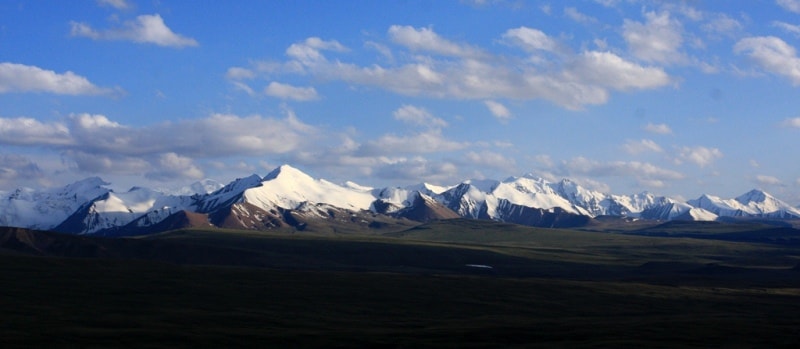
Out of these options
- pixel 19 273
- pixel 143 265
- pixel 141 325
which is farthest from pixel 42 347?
pixel 143 265

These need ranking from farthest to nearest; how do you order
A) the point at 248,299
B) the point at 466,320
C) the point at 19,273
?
the point at 19,273 → the point at 248,299 → the point at 466,320

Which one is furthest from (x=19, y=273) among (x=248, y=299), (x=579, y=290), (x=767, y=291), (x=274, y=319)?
(x=767, y=291)

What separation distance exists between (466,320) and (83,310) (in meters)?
41.5

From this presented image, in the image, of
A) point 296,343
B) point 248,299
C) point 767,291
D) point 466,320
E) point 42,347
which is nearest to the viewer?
point 42,347

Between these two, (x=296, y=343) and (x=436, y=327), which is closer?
(x=296, y=343)

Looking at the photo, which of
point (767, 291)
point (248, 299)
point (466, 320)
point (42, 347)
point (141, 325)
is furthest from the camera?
point (767, 291)

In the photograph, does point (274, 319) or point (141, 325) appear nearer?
point (141, 325)

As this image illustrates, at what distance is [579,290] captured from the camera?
152 meters

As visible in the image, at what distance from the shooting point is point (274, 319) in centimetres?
10888

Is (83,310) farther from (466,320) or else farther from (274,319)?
(466,320)

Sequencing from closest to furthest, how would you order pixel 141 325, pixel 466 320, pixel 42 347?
pixel 42 347
pixel 141 325
pixel 466 320

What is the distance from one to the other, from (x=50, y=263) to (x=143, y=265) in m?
14.2

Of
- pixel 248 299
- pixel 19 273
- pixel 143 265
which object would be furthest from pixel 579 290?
pixel 19 273

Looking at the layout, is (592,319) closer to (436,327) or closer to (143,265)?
(436,327)
